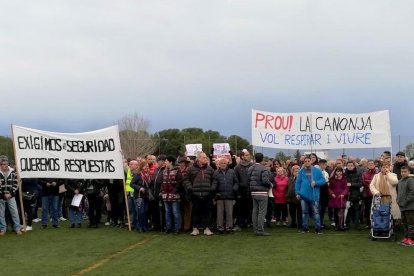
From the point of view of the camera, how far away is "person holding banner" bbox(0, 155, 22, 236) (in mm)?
15553

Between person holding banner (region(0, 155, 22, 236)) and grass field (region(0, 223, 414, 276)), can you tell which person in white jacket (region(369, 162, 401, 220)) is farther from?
person holding banner (region(0, 155, 22, 236))

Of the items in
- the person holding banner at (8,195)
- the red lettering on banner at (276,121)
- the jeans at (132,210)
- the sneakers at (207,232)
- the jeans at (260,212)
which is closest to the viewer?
the jeans at (260,212)

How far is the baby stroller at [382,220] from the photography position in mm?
13672

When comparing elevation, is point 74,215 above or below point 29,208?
below

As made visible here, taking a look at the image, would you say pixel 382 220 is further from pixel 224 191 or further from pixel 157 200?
pixel 157 200

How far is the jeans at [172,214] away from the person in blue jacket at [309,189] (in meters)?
3.16

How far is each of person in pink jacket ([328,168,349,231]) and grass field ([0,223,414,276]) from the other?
552 mm

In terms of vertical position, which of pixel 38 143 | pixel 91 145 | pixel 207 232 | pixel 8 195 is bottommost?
pixel 207 232

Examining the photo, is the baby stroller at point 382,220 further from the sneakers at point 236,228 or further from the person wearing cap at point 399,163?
the sneakers at point 236,228

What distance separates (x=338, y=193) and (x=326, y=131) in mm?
4419

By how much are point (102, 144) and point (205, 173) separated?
11.5 ft

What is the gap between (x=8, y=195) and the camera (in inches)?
612

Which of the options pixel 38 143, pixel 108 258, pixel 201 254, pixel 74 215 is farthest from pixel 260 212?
pixel 38 143

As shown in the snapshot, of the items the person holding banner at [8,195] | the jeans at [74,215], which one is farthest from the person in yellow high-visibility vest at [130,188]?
the person holding banner at [8,195]
